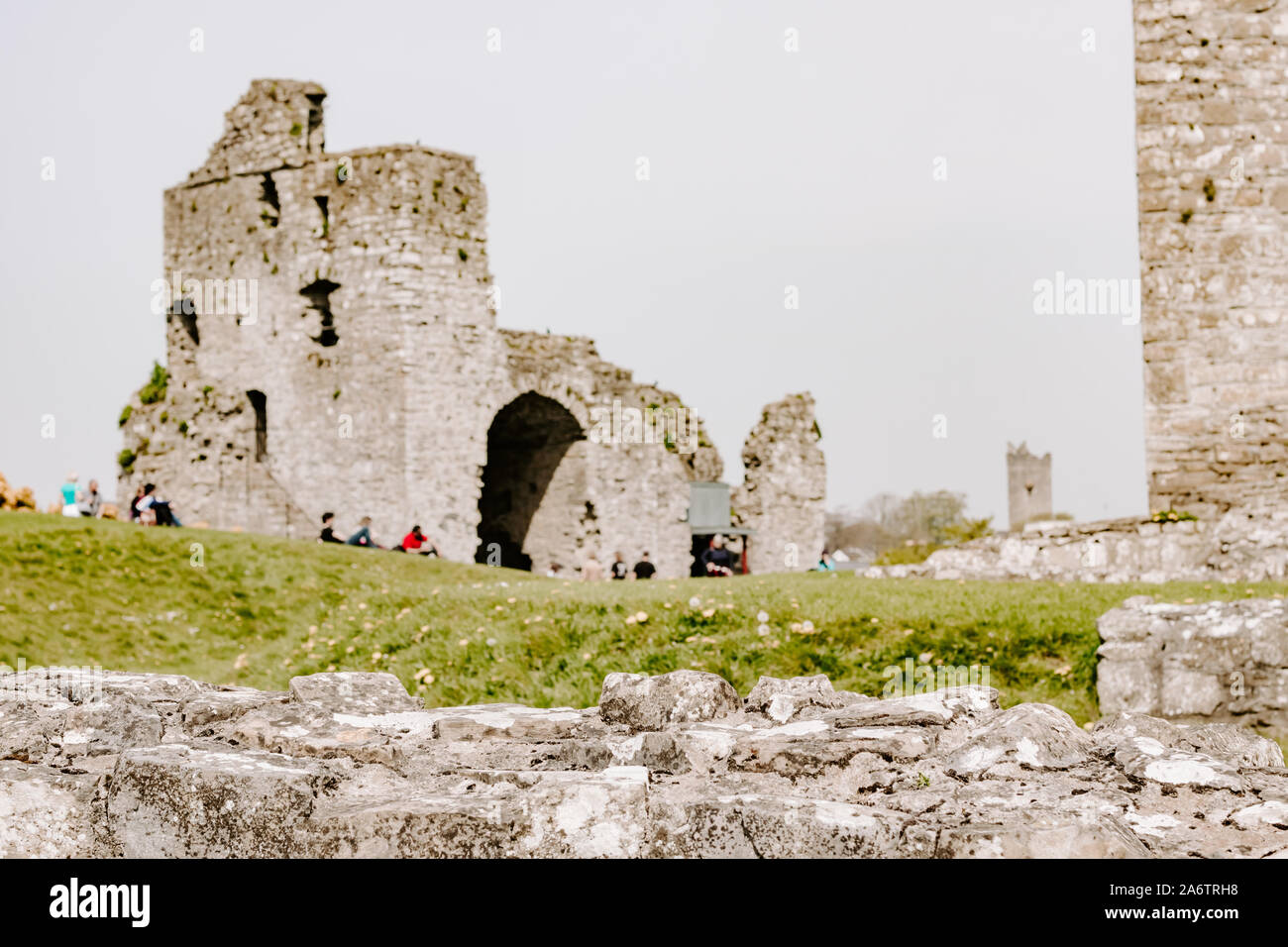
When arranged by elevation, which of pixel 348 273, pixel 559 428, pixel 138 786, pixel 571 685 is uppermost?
pixel 348 273

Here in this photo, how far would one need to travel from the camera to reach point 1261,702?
782 centimetres

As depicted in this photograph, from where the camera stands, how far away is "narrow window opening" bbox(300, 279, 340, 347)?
2773cm

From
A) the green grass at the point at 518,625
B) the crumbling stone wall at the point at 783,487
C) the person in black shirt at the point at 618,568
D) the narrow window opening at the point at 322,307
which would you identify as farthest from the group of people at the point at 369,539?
the crumbling stone wall at the point at 783,487

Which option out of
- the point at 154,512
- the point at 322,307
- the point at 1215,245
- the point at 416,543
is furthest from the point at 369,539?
the point at 1215,245

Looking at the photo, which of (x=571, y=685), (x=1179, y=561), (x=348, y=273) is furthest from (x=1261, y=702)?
(x=348, y=273)

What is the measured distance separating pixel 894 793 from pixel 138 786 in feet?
5.55

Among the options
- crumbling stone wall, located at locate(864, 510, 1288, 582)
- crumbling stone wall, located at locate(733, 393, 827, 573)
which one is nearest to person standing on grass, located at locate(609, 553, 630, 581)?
crumbling stone wall, located at locate(733, 393, 827, 573)

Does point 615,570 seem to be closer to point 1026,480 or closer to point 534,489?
point 534,489

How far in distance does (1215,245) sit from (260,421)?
20.6m

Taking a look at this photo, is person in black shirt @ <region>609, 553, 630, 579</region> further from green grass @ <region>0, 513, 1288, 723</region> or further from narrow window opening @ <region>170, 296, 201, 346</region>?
green grass @ <region>0, 513, 1288, 723</region>
